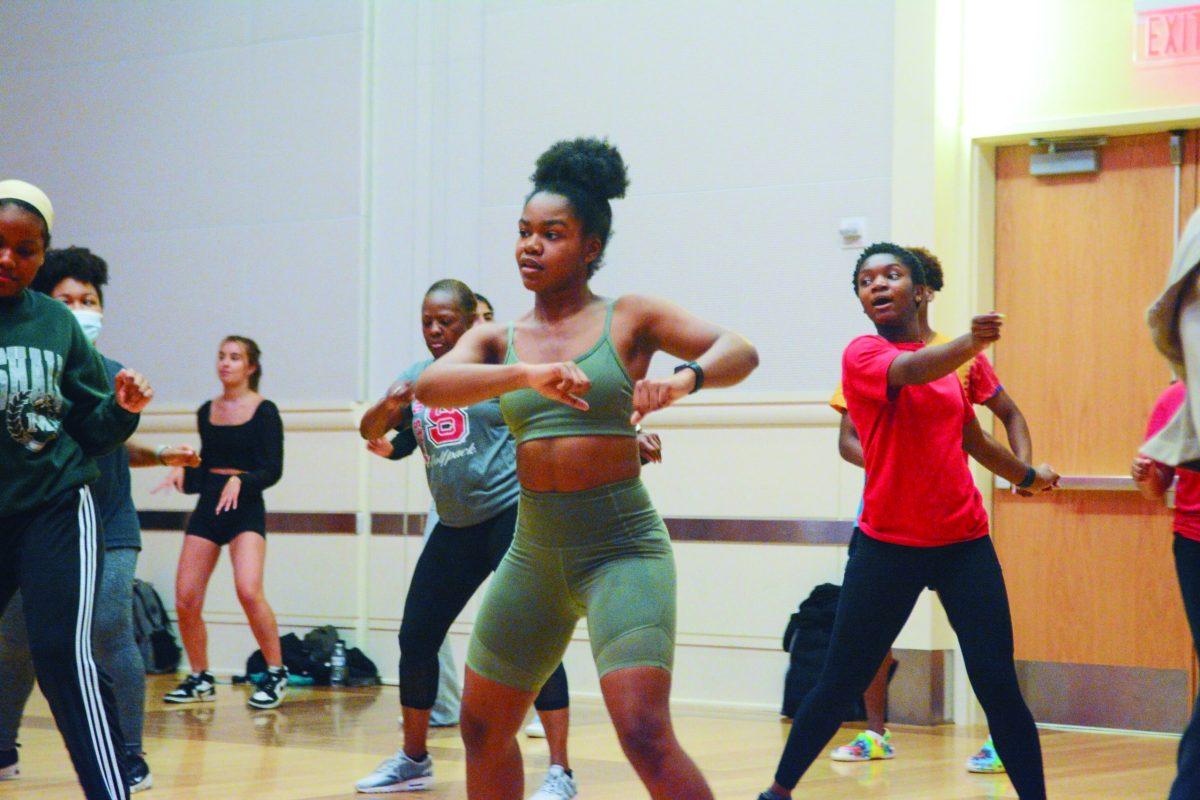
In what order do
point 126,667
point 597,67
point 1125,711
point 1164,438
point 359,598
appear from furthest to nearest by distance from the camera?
point 359,598 → point 597,67 → point 1125,711 → point 126,667 → point 1164,438

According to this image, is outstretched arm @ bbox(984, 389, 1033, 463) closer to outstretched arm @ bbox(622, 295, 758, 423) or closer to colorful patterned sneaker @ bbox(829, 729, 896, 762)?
colorful patterned sneaker @ bbox(829, 729, 896, 762)

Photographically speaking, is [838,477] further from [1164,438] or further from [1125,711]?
[1164,438]

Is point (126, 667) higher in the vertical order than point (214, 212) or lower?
lower

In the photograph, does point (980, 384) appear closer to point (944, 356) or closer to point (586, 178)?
point (944, 356)

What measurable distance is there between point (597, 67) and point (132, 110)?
3.42 m

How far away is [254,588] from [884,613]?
14.5 ft

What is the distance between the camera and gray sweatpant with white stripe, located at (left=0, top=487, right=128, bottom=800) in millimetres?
3531

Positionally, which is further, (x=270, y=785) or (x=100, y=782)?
(x=270, y=785)

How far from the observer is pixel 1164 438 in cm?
289

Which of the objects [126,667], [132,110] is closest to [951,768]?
[126,667]

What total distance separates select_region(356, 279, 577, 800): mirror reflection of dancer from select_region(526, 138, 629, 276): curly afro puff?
177cm

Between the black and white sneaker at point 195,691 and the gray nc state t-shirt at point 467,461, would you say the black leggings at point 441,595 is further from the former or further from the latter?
the black and white sneaker at point 195,691

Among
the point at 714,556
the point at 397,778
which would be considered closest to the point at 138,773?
the point at 397,778

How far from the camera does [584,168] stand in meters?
3.45
